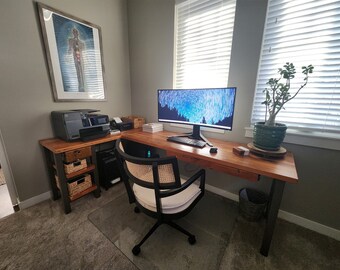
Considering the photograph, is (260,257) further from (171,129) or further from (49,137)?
(49,137)

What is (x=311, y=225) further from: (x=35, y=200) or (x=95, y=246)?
(x=35, y=200)

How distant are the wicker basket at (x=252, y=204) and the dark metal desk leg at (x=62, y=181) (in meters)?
1.79

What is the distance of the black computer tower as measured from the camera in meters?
1.88

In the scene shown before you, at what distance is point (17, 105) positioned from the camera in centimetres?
A: 147

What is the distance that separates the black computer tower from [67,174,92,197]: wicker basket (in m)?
0.19

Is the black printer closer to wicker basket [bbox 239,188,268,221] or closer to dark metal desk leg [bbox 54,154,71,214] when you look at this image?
dark metal desk leg [bbox 54,154,71,214]

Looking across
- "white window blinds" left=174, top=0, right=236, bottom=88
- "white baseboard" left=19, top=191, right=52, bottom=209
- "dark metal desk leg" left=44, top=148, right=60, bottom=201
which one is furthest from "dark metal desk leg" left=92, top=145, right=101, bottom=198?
"white window blinds" left=174, top=0, right=236, bottom=88

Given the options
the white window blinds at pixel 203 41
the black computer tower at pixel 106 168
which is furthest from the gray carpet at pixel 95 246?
the white window blinds at pixel 203 41

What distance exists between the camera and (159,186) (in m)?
0.95

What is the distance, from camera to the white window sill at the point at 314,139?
3.99 feet

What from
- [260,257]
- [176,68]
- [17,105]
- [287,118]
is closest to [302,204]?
[260,257]

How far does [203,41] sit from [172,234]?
205cm

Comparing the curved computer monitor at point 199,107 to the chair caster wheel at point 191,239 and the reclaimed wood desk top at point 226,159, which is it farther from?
the chair caster wheel at point 191,239

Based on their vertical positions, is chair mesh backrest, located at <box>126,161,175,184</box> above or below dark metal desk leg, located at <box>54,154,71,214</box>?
above
